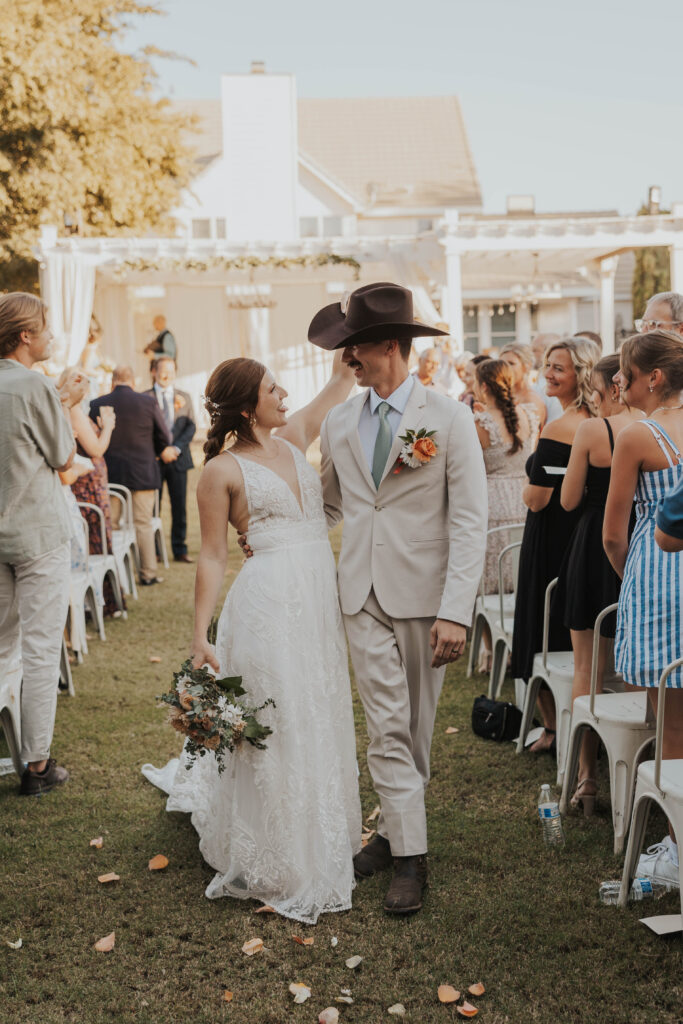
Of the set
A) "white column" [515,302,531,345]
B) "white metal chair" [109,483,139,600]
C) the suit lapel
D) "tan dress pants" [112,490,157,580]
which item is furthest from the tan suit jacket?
"white column" [515,302,531,345]

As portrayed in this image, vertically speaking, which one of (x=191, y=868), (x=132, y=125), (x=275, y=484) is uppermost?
(x=132, y=125)

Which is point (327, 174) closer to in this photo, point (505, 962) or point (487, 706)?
point (487, 706)

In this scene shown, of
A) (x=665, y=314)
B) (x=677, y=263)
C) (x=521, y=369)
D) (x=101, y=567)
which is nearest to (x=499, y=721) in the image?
(x=665, y=314)

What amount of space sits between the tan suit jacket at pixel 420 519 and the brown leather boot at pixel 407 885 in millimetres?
939

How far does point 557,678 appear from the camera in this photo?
15.9 feet

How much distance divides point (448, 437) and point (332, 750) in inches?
49.6

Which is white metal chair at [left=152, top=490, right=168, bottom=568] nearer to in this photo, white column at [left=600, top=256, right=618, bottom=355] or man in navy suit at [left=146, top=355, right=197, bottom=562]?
man in navy suit at [left=146, top=355, right=197, bottom=562]

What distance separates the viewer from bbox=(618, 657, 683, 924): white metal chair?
3180mm

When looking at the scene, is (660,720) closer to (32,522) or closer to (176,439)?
(32,522)

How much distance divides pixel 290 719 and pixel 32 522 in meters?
1.74

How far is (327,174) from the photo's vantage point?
31641mm

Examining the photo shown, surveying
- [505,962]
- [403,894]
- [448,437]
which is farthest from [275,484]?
[505,962]

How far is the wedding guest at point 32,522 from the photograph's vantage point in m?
4.75

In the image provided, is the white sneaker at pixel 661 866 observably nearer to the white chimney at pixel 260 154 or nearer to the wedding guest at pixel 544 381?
the wedding guest at pixel 544 381
